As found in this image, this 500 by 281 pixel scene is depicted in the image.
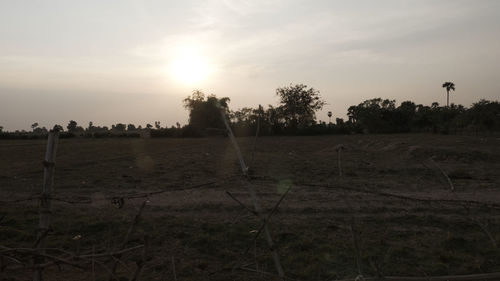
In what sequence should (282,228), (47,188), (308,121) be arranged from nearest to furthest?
(47,188) < (282,228) < (308,121)

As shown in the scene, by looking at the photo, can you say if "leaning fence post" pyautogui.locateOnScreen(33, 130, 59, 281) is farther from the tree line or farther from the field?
the tree line

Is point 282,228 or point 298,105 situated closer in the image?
point 282,228

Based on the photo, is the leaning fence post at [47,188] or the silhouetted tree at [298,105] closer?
the leaning fence post at [47,188]

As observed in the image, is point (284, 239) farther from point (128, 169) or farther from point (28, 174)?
point (28, 174)

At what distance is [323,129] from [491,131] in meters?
22.5

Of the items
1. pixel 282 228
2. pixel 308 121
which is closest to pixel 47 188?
pixel 282 228

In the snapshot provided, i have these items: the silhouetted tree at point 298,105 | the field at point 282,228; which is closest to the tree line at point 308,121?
the silhouetted tree at point 298,105

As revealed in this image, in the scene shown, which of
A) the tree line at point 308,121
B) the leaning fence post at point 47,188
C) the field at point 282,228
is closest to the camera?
the leaning fence post at point 47,188

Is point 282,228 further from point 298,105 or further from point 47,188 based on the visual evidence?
point 298,105

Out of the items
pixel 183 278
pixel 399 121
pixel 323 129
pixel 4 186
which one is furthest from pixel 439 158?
pixel 399 121

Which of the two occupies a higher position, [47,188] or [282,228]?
[47,188]

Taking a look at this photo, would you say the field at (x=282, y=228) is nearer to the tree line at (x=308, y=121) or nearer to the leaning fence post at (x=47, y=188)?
the leaning fence post at (x=47, y=188)

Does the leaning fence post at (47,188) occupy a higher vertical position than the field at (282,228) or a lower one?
higher

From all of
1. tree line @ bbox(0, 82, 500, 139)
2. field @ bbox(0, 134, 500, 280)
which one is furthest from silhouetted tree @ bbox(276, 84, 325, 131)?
field @ bbox(0, 134, 500, 280)
